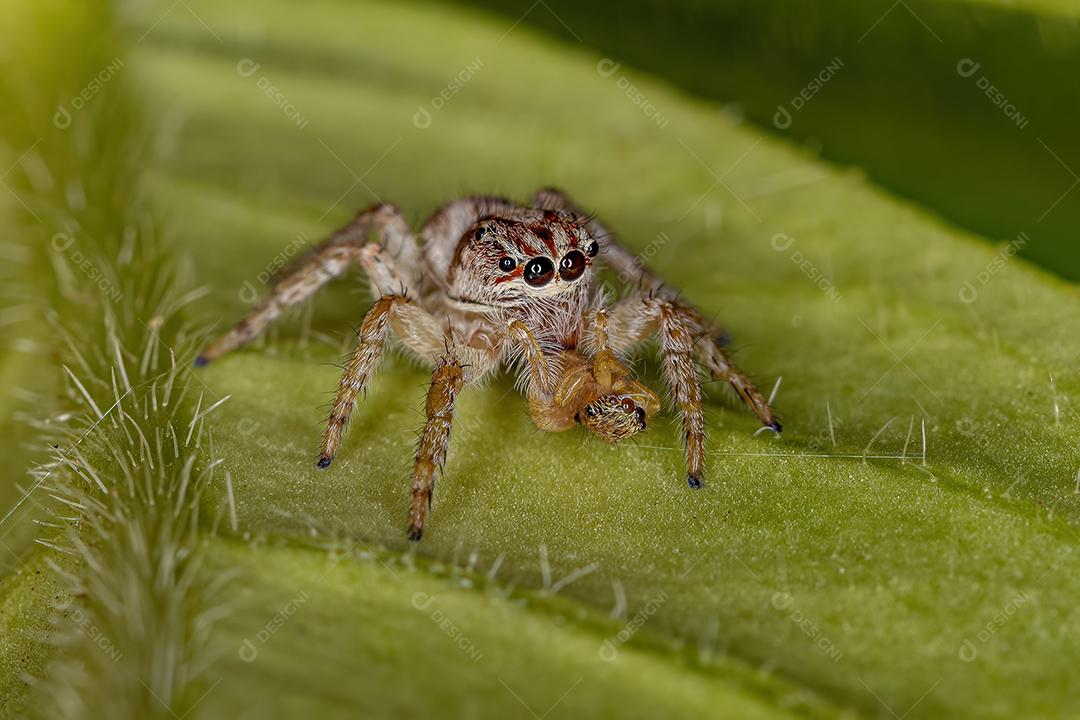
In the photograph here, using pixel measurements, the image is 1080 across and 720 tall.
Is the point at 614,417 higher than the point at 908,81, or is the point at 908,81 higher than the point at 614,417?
the point at 908,81

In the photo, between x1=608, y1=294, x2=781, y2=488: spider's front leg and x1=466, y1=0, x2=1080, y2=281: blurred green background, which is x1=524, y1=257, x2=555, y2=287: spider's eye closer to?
x1=608, y1=294, x2=781, y2=488: spider's front leg

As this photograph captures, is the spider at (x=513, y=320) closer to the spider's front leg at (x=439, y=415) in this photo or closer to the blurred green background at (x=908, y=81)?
the spider's front leg at (x=439, y=415)

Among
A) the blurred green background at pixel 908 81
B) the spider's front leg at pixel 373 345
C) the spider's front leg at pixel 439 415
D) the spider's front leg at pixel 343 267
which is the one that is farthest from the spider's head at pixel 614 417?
the blurred green background at pixel 908 81

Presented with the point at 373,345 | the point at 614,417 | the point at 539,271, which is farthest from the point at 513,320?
the point at 614,417

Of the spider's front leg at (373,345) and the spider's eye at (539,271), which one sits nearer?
the spider's front leg at (373,345)

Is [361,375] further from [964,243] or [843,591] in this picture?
[964,243]

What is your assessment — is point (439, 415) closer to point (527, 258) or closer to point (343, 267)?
point (527, 258)

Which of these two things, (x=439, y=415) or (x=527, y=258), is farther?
(x=527, y=258)
